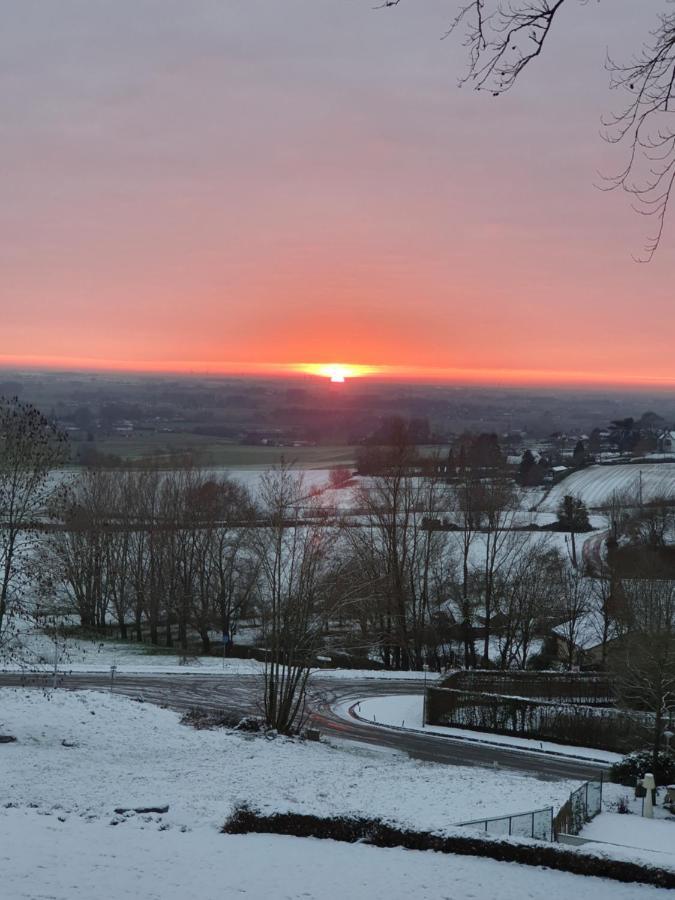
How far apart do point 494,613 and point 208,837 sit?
3779 centimetres

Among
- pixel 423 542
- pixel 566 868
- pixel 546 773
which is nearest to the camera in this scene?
pixel 566 868

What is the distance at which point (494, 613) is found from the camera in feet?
161

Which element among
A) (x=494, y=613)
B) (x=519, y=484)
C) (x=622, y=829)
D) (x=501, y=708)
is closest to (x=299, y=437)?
(x=519, y=484)

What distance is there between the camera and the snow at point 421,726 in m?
27.8

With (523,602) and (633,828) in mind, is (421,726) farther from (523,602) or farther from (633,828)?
(523,602)

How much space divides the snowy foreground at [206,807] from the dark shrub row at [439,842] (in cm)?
23

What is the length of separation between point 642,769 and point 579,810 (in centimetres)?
597

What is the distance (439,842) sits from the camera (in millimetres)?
13008

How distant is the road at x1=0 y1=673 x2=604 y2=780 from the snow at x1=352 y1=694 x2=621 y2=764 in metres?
0.55

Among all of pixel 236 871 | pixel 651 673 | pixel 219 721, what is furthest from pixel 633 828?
pixel 219 721

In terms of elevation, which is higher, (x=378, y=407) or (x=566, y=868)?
(x=378, y=407)

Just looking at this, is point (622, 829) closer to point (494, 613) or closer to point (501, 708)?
point (501, 708)

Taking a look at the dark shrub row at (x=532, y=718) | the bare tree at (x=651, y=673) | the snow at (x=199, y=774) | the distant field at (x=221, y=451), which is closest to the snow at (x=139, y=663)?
the dark shrub row at (x=532, y=718)

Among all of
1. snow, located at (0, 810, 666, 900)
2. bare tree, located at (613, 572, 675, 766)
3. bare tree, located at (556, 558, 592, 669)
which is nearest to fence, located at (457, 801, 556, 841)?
snow, located at (0, 810, 666, 900)
